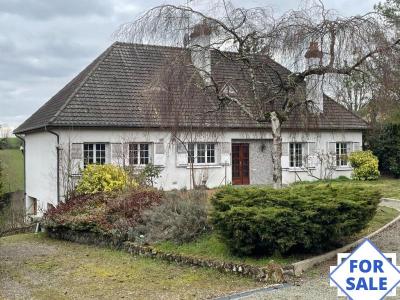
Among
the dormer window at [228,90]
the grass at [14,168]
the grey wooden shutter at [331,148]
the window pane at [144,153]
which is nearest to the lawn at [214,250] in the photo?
the dormer window at [228,90]

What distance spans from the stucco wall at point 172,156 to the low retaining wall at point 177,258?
16.1 feet

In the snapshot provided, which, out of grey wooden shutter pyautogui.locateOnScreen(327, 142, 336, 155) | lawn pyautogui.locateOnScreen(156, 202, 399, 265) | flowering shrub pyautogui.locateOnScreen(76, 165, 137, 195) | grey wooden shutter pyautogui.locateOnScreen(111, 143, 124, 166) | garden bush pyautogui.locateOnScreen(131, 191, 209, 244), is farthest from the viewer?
grey wooden shutter pyautogui.locateOnScreen(327, 142, 336, 155)

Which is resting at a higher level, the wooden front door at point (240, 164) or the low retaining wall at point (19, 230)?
the wooden front door at point (240, 164)

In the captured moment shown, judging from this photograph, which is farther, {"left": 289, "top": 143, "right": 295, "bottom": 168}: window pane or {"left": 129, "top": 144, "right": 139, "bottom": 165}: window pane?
{"left": 289, "top": 143, "right": 295, "bottom": 168}: window pane

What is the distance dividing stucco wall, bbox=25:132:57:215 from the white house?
40 mm

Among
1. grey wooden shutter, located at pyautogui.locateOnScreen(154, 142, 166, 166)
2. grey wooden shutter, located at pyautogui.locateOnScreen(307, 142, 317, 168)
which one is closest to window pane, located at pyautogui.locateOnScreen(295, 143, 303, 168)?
grey wooden shutter, located at pyautogui.locateOnScreen(307, 142, 317, 168)

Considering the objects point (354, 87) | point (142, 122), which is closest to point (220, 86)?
point (354, 87)

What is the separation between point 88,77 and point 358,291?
1734 centimetres

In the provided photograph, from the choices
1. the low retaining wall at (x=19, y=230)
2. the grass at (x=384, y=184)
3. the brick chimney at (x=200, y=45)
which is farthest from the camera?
the grass at (x=384, y=184)

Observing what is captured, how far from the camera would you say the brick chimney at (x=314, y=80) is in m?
10.9

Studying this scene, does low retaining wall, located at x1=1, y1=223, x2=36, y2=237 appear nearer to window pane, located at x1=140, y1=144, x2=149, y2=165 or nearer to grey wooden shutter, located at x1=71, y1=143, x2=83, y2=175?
grey wooden shutter, located at x1=71, y1=143, x2=83, y2=175

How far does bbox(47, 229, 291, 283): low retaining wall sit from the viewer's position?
7.88m

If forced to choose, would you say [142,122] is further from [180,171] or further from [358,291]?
[358,291]

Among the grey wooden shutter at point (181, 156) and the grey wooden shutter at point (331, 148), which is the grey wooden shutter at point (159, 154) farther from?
the grey wooden shutter at point (331, 148)
